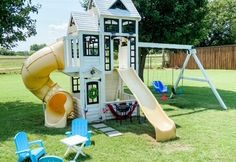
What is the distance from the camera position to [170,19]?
17812mm

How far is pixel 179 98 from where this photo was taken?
17812 mm

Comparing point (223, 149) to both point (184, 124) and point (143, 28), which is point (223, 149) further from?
point (143, 28)

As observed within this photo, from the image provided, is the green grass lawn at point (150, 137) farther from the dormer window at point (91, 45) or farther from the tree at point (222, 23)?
the tree at point (222, 23)

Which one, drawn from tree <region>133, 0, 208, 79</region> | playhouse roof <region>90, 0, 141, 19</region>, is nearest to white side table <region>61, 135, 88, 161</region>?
playhouse roof <region>90, 0, 141, 19</region>

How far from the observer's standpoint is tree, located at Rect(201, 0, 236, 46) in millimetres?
47219

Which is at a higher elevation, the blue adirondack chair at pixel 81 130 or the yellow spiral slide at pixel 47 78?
the yellow spiral slide at pixel 47 78

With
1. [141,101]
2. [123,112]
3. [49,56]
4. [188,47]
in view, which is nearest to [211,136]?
[141,101]

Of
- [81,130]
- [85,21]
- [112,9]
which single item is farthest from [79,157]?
[112,9]

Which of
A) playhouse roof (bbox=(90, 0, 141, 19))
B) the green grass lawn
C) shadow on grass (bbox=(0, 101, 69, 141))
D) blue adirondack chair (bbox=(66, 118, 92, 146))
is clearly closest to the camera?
the green grass lawn

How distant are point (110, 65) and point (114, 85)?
5.02 ft

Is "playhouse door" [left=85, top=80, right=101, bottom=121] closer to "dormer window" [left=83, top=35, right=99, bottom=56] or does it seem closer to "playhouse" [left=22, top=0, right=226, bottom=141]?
"playhouse" [left=22, top=0, right=226, bottom=141]

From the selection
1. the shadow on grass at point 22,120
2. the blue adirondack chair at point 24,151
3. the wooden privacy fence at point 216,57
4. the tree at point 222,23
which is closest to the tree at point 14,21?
the shadow on grass at point 22,120

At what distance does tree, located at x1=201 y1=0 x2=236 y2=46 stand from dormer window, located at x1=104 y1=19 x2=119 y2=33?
37491 mm

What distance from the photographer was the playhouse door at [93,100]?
12180mm
